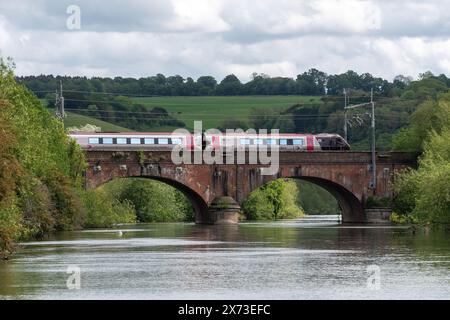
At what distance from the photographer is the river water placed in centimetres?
3522

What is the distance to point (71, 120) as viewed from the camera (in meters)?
173

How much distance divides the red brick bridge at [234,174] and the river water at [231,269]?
31953 mm

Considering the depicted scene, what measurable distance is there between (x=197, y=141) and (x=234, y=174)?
27.2ft

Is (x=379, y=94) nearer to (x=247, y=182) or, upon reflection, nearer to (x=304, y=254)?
(x=247, y=182)

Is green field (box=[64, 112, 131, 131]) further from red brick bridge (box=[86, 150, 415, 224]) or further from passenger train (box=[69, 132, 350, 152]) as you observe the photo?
red brick bridge (box=[86, 150, 415, 224])

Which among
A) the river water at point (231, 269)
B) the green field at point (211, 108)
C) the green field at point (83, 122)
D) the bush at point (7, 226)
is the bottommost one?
the river water at point (231, 269)

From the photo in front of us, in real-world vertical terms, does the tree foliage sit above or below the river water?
above

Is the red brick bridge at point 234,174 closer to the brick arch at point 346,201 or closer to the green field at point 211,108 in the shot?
the brick arch at point 346,201

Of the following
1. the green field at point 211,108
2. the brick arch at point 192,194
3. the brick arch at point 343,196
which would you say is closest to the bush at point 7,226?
the brick arch at point 192,194

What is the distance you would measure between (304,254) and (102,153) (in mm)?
46895

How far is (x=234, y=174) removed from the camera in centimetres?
10100

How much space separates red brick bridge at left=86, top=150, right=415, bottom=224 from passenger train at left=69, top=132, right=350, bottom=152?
300 cm

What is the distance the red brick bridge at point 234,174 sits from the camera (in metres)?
96.8

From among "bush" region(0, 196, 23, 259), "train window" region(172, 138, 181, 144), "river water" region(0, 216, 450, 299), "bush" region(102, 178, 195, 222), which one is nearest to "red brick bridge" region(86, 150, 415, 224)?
"train window" region(172, 138, 181, 144)
